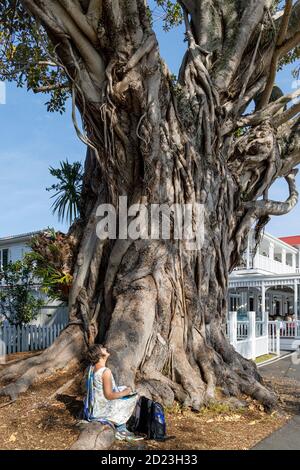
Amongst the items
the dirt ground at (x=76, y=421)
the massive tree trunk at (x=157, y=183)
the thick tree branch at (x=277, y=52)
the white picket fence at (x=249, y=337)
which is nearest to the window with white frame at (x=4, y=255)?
the white picket fence at (x=249, y=337)

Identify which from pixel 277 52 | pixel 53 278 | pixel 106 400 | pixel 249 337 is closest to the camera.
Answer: pixel 106 400

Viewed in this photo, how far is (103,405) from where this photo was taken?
19.8 ft

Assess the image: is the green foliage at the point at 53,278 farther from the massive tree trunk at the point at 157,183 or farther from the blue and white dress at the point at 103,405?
the blue and white dress at the point at 103,405

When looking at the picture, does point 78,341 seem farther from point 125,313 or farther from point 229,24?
point 229,24

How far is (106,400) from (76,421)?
0.68 m

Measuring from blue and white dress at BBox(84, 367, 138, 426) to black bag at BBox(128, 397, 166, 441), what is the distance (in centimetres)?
13

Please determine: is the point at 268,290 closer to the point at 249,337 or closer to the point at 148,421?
the point at 249,337

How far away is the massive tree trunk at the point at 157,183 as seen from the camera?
26.3 ft

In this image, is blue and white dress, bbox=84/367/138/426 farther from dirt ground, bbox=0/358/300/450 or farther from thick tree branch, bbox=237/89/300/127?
thick tree branch, bbox=237/89/300/127

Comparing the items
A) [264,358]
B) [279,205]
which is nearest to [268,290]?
[264,358]

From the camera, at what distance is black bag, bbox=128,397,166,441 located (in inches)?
238

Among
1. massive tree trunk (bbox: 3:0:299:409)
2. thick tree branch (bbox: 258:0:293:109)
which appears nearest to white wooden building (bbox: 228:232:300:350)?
thick tree branch (bbox: 258:0:293:109)

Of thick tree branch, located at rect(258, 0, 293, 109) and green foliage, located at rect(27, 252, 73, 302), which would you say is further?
green foliage, located at rect(27, 252, 73, 302)

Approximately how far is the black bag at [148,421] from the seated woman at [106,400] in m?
0.12
